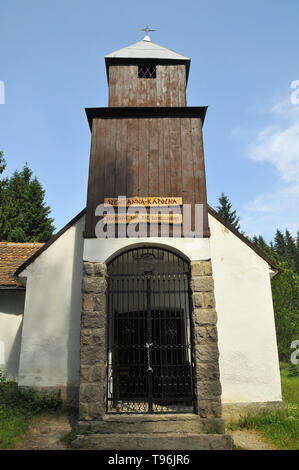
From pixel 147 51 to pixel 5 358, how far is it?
9.23 meters

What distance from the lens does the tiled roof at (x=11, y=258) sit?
30.6 ft

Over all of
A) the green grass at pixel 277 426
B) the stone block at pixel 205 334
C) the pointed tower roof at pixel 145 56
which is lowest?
the green grass at pixel 277 426

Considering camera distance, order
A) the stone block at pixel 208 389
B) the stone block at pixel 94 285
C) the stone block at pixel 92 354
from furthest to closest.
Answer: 1. the stone block at pixel 94 285
2. the stone block at pixel 92 354
3. the stone block at pixel 208 389

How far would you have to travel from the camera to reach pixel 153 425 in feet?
18.2

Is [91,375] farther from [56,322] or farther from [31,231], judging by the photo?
[31,231]

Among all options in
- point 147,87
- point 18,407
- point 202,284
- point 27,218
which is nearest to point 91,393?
point 18,407

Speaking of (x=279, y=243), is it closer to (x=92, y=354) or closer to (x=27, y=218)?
(x=27, y=218)

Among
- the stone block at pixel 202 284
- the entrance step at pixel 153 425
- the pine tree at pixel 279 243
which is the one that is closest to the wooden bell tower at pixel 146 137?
the stone block at pixel 202 284

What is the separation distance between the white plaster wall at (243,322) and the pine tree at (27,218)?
1430 centimetres

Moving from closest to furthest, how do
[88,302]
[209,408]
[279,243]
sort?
[209,408]
[88,302]
[279,243]

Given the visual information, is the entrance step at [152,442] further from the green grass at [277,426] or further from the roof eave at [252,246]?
the roof eave at [252,246]

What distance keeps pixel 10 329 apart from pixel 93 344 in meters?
4.36

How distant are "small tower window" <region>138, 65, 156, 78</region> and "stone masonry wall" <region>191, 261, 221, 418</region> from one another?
532 cm

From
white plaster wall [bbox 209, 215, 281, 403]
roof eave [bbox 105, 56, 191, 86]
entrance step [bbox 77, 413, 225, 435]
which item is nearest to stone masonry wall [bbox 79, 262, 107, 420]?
entrance step [bbox 77, 413, 225, 435]
